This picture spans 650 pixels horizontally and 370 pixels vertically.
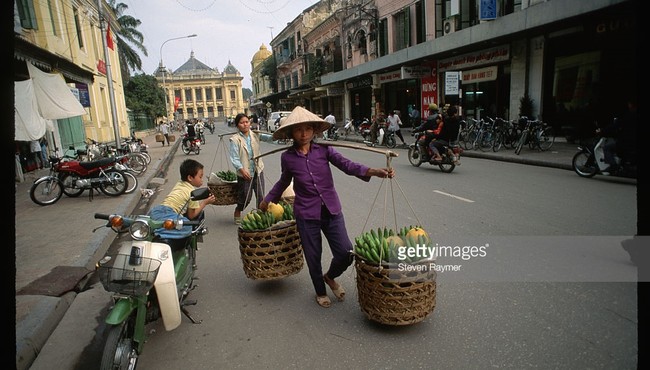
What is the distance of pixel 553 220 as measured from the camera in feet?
17.2

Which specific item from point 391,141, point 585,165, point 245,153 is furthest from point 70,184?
point 391,141

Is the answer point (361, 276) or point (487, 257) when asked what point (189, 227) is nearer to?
point (361, 276)

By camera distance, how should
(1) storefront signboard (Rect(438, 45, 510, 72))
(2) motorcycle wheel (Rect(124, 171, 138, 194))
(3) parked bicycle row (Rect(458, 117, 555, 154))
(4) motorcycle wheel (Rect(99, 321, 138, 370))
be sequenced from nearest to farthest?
(4) motorcycle wheel (Rect(99, 321, 138, 370)) → (2) motorcycle wheel (Rect(124, 171, 138, 194)) → (3) parked bicycle row (Rect(458, 117, 555, 154)) → (1) storefront signboard (Rect(438, 45, 510, 72))

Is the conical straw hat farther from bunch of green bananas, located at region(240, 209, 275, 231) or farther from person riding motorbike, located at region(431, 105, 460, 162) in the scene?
person riding motorbike, located at region(431, 105, 460, 162)

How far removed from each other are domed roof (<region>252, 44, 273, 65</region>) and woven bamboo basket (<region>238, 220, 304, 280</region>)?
6732 cm

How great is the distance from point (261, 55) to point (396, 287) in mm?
68926

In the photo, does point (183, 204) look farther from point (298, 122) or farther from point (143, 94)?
point (143, 94)

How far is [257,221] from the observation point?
3441 millimetres

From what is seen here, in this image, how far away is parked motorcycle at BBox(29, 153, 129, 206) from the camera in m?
8.20

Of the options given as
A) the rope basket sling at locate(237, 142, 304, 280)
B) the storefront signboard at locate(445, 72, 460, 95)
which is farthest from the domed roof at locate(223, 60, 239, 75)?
the rope basket sling at locate(237, 142, 304, 280)

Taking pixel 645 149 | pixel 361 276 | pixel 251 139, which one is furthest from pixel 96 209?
pixel 645 149

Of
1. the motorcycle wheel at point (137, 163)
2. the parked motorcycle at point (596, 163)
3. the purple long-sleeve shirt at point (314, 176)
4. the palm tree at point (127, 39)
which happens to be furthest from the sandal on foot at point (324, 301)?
the palm tree at point (127, 39)

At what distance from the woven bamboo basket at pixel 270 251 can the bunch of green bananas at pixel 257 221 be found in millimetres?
67

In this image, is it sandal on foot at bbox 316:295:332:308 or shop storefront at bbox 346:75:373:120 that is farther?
shop storefront at bbox 346:75:373:120
